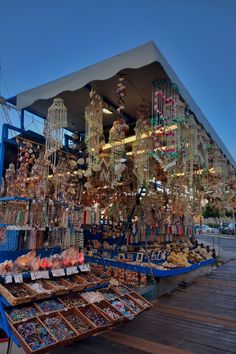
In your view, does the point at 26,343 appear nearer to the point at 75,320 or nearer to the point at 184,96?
the point at 75,320

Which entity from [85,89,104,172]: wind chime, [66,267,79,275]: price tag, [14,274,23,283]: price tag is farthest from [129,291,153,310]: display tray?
[85,89,104,172]: wind chime

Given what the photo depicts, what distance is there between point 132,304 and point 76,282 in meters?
0.67

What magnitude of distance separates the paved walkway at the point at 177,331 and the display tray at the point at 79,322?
0.27m

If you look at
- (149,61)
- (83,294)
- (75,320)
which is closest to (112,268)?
(83,294)

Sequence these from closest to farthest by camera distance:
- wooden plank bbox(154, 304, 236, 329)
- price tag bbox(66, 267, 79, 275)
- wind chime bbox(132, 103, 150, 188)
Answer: price tag bbox(66, 267, 79, 275), wooden plank bbox(154, 304, 236, 329), wind chime bbox(132, 103, 150, 188)

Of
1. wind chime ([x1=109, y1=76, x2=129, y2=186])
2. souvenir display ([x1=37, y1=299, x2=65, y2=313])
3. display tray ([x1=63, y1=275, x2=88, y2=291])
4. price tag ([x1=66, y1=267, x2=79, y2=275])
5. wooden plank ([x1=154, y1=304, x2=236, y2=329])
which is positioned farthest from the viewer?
wind chime ([x1=109, y1=76, x2=129, y2=186])

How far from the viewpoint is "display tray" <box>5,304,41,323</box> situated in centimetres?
203

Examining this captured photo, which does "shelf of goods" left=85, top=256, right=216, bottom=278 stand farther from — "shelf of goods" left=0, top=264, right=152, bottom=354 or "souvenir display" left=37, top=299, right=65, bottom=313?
"souvenir display" left=37, top=299, right=65, bottom=313

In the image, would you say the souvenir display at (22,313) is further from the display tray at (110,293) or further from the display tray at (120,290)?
the display tray at (120,290)

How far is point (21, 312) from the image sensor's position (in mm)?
2119

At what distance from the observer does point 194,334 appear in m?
2.70

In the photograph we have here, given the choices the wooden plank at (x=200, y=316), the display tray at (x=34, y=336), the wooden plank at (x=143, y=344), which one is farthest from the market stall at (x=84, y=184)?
the wooden plank at (x=200, y=316)

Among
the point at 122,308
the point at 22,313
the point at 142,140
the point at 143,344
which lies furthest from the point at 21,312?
the point at 142,140

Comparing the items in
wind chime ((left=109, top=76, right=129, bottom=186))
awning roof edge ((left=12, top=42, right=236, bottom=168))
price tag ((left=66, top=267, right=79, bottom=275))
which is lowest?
price tag ((left=66, top=267, right=79, bottom=275))
